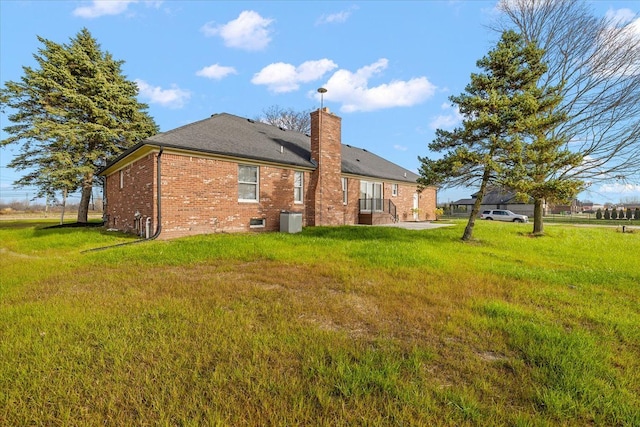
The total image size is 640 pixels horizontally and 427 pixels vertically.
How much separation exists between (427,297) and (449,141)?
26.4 feet

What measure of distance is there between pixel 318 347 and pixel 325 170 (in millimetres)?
12387

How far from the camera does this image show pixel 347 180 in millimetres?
16969

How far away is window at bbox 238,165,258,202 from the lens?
1234 cm

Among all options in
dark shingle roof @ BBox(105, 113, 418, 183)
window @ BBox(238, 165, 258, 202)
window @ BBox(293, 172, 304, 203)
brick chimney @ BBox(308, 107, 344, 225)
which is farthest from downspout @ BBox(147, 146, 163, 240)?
brick chimney @ BBox(308, 107, 344, 225)

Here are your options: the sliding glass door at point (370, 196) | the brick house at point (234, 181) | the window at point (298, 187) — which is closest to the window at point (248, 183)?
the brick house at point (234, 181)

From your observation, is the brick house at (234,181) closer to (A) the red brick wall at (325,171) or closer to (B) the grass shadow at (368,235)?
(A) the red brick wall at (325,171)

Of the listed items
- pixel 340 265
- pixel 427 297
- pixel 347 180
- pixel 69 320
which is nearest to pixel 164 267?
pixel 69 320

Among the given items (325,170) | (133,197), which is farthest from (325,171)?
(133,197)

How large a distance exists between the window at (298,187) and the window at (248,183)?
205 centimetres

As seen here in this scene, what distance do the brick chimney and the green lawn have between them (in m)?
8.38

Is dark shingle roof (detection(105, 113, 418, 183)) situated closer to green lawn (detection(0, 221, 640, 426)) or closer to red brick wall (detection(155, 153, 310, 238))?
red brick wall (detection(155, 153, 310, 238))

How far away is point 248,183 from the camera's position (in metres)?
12.5

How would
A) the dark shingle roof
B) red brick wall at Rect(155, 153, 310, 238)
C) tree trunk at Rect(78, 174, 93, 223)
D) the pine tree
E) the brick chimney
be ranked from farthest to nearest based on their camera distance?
tree trunk at Rect(78, 174, 93, 223) → the brick chimney → the dark shingle roof → red brick wall at Rect(155, 153, 310, 238) → the pine tree

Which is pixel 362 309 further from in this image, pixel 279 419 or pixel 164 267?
pixel 164 267
